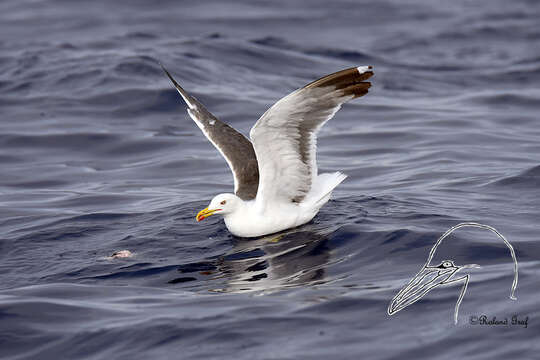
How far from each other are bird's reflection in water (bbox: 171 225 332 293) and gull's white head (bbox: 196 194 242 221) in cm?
40

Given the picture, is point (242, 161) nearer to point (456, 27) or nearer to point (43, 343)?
point (43, 343)

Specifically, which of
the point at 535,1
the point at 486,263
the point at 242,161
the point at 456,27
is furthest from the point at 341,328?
the point at 535,1

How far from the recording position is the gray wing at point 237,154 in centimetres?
996

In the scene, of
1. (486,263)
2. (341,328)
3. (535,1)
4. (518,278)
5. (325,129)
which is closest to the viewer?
(341,328)

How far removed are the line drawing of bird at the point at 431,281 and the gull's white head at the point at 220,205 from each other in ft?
7.46

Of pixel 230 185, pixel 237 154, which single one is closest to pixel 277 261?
pixel 237 154

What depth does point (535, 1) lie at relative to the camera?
27.9 m

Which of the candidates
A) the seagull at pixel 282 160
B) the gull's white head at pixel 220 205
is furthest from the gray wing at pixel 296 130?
the gull's white head at pixel 220 205

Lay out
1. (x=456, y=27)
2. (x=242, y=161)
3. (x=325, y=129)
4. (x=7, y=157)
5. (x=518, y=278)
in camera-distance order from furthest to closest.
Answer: (x=456, y=27)
(x=325, y=129)
(x=7, y=157)
(x=242, y=161)
(x=518, y=278)

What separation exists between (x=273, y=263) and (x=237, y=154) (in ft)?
7.09

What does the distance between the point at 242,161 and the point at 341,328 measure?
4010 mm

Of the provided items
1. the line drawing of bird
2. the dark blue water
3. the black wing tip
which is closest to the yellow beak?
the dark blue water

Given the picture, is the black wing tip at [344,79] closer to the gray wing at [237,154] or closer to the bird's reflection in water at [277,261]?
the bird's reflection in water at [277,261]

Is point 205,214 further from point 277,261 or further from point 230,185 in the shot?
point 230,185
